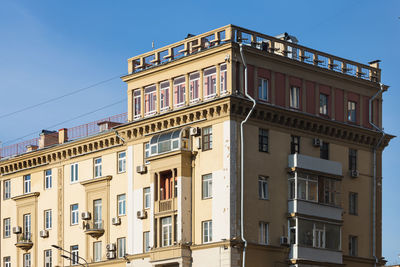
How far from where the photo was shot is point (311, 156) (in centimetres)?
6325

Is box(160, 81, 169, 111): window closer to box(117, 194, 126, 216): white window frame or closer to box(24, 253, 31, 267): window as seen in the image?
box(117, 194, 126, 216): white window frame

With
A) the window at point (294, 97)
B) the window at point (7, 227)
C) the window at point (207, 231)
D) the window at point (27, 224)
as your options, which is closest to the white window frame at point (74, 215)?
the window at point (27, 224)

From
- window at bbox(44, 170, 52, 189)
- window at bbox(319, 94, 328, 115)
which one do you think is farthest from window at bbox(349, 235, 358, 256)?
window at bbox(44, 170, 52, 189)

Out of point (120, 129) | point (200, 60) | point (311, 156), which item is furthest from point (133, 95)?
point (311, 156)

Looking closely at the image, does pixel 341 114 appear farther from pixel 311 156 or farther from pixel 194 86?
pixel 194 86

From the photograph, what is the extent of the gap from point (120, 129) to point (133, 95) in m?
2.31

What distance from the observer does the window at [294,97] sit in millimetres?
63281

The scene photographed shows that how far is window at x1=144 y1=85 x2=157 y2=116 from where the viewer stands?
65312mm

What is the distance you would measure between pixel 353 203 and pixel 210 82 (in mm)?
11920

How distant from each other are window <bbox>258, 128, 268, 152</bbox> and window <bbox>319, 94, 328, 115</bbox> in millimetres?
4724

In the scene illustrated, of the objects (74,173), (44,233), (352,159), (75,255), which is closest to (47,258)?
(44,233)

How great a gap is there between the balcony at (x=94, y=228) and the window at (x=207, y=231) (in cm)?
1034

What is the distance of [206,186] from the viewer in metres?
61.1

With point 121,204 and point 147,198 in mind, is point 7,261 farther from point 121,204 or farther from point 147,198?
point 147,198
